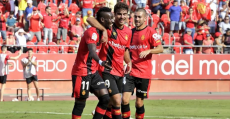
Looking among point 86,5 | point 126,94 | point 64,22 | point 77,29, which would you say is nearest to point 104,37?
point 126,94

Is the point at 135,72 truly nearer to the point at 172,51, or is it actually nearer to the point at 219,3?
the point at 172,51

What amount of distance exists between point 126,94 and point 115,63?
0.93 metres

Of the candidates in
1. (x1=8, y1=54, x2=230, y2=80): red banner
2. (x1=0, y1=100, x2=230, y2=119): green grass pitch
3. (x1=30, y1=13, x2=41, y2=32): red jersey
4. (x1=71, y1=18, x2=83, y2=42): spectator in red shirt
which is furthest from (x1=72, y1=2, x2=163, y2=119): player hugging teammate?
(x1=71, y1=18, x2=83, y2=42): spectator in red shirt

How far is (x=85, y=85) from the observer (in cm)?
1074

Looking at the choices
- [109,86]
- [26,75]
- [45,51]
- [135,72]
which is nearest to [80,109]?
[109,86]

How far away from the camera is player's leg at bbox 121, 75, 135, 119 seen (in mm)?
11875

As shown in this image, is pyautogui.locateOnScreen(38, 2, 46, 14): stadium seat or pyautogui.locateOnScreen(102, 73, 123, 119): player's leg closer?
pyautogui.locateOnScreen(102, 73, 123, 119): player's leg

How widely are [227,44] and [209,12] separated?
308cm

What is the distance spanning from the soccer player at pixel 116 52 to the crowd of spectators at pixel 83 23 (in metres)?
12.6

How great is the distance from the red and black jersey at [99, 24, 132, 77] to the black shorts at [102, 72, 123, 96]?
84 millimetres

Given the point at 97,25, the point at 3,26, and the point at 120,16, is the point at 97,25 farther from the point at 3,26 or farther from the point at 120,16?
the point at 3,26

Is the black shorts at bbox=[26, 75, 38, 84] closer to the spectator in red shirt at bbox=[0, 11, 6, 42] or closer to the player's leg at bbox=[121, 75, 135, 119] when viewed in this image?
the spectator in red shirt at bbox=[0, 11, 6, 42]

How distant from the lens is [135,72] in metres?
12.3

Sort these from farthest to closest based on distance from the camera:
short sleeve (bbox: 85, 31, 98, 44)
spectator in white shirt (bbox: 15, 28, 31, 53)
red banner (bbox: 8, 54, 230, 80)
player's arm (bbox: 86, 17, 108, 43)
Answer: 1. red banner (bbox: 8, 54, 230, 80)
2. spectator in white shirt (bbox: 15, 28, 31, 53)
3. player's arm (bbox: 86, 17, 108, 43)
4. short sleeve (bbox: 85, 31, 98, 44)
